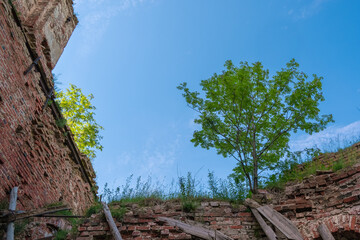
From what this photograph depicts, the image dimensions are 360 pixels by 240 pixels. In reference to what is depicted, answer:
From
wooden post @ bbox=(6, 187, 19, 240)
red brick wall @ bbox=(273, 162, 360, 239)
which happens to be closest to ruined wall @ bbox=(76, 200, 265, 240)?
red brick wall @ bbox=(273, 162, 360, 239)

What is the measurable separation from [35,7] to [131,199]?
24.3ft

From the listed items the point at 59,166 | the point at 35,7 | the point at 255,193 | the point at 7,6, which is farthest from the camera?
the point at 35,7

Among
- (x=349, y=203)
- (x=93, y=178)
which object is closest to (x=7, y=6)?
(x=93, y=178)

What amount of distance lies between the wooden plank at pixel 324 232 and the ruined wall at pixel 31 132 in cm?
550

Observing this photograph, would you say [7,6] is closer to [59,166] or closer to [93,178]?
[59,166]

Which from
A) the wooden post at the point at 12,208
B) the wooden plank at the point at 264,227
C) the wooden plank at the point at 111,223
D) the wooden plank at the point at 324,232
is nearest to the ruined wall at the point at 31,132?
the wooden post at the point at 12,208

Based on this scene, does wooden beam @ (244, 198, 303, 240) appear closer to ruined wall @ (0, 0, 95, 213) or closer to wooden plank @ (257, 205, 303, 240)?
wooden plank @ (257, 205, 303, 240)

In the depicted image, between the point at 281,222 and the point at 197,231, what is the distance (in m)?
1.62

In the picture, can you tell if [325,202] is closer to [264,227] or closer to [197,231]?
[264,227]

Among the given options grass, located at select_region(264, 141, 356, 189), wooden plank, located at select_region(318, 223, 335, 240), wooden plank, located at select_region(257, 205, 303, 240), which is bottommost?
wooden plank, located at select_region(318, 223, 335, 240)

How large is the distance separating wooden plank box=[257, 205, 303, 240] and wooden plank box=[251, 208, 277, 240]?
96 millimetres

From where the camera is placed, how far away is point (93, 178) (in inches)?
397

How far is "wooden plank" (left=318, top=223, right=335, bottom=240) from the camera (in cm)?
505

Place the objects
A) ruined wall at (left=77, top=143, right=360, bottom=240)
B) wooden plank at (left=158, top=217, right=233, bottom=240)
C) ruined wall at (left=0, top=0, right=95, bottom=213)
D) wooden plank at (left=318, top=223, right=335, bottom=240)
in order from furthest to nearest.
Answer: ruined wall at (left=0, top=0, right=95, bottom=213) → wooden plank at (left=158, top=217, right=233, bottom=240) → ruined wall at (left=77, top=143, right=360, bottom=240) → wooden plank at (left=318, top=223, right=335, bottom=240)
